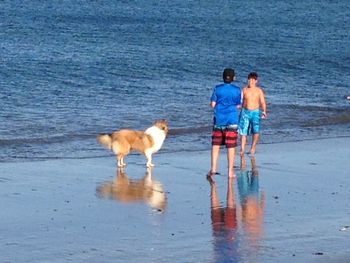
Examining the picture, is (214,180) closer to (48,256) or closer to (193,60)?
(48,256)

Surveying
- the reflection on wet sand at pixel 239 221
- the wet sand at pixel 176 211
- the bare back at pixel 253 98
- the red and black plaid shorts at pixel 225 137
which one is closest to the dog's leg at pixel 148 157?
the wet sand at pixel 176 211

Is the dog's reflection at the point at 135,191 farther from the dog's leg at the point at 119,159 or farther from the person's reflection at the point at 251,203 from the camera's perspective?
the person's reflection at the point at 251,203

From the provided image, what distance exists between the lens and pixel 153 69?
111ft

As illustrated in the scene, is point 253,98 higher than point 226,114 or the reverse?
higher

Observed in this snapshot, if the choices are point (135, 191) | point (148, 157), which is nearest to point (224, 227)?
point (135, 191)

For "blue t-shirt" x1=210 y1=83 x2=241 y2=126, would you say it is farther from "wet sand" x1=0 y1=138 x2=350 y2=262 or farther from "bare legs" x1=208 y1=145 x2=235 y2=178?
"wet sand" x1=0 y1=138 x2=350 y2=262

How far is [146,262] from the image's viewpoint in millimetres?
9430

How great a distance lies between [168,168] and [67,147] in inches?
128

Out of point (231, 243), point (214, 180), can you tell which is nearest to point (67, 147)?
point (214, 180)

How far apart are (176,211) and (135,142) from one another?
3.54m

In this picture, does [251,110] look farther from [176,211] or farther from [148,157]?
[176,211]

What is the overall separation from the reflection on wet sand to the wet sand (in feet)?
0.03

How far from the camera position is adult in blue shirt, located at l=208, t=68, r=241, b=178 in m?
13.8

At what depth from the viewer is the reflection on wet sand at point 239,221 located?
978 centimetres
